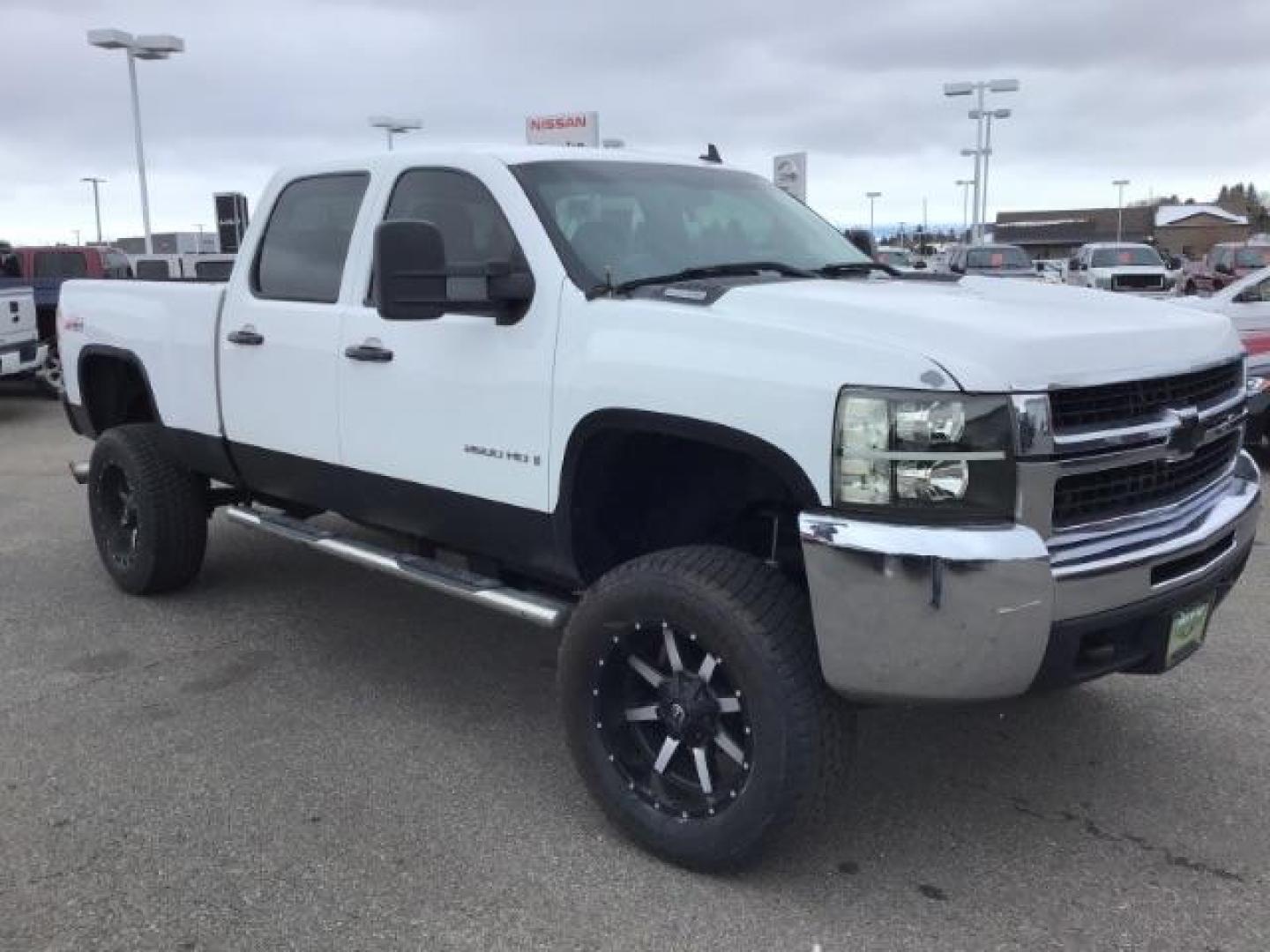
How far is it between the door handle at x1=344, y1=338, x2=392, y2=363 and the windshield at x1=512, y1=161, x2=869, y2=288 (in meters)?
0.78

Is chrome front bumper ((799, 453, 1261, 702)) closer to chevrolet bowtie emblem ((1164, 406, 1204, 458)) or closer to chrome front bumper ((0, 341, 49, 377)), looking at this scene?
chevrolet bowtie emblem ((1164, 406, 1204, 458))

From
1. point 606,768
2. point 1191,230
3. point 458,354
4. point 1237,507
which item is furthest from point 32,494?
point 1191,230

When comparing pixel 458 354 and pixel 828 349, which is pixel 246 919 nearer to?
pixel 458 354

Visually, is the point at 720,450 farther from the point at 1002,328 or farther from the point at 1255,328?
the point at 1255,328

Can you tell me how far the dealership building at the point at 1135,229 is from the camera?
2699 inches

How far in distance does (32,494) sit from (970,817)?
774 cm

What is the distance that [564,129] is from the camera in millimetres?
16531

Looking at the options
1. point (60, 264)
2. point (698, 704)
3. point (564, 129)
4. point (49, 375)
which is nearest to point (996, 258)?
point (564, 129)

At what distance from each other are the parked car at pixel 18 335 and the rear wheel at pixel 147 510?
26.9 feet

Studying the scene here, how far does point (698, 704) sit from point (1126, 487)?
4.19 feet

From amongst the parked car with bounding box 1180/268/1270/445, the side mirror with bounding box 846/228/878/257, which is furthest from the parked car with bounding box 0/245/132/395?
the parked car with bounding box 1180/268/1270/445

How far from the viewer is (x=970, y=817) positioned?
3.62 meters

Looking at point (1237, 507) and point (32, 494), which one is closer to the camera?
point (1237, 507)

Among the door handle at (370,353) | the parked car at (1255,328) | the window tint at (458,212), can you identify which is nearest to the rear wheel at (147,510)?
the door handle at (370,353)
